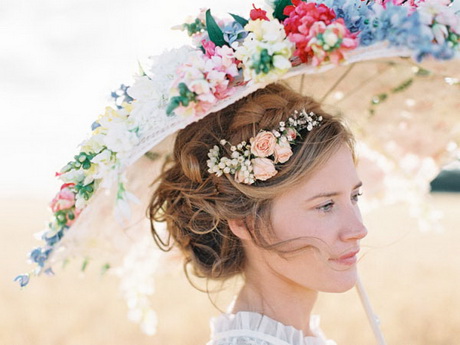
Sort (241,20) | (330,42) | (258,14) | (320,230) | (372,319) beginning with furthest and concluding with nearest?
(372,319) → (320,230) → (241,20) → (258,14) → (330,42)

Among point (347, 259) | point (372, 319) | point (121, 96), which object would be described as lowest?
point (372, 319)

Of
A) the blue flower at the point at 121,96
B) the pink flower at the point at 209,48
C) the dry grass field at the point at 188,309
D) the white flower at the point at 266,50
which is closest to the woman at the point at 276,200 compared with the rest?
the blue flower at the point at 121,96

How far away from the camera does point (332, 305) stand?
30.5 feet

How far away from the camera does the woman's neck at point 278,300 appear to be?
2670mm

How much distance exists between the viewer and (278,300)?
2.67 meters

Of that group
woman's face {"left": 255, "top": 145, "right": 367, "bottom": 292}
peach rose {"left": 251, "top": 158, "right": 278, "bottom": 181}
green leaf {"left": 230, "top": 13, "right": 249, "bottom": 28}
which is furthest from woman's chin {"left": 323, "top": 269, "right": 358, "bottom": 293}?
green leaf {"left": 230, "top": 13, "right": 249, "bottom": 28}

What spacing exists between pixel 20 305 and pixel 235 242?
7.48m

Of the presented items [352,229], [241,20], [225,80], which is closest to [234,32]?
[241,20]

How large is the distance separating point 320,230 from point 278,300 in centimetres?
39

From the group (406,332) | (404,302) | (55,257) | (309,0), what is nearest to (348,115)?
(309,0)

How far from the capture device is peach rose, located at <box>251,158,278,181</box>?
2510 millimetres

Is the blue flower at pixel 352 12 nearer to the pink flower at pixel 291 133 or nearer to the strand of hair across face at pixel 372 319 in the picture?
the pink flower at pixel 291 133

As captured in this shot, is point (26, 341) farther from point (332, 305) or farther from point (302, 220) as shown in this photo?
point (302, 220)

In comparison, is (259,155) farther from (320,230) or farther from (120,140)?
(120,140)
